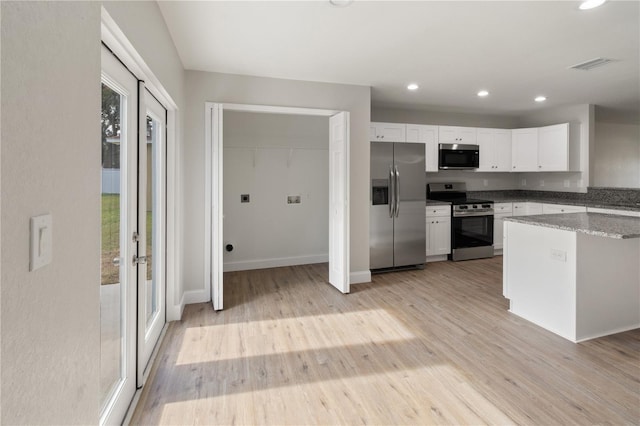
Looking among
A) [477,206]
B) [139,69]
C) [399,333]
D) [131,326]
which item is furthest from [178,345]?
[477,206]

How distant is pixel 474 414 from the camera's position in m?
1.90

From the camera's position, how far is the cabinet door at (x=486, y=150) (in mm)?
5992

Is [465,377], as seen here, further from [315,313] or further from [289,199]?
[289,199]

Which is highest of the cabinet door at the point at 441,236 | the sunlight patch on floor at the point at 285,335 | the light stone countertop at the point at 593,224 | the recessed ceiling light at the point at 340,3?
the recessed ceiling light at the point at 340,3

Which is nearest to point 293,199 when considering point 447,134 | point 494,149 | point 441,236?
point 441,236

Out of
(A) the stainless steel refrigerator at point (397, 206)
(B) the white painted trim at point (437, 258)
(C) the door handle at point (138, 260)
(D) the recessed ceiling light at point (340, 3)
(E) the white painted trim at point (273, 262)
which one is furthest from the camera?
(B) the white painted trim at point (437, 258)

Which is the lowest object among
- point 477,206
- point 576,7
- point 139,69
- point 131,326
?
point 131,326

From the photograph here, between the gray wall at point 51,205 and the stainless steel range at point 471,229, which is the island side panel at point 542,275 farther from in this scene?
the gray wall at point 51,205

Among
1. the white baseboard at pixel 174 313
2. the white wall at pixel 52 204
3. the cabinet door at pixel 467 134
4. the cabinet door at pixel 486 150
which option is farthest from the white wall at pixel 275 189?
the white wall at pixel 52 204

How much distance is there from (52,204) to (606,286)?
148 inches

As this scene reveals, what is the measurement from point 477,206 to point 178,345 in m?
4.91

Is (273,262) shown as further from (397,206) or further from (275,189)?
(397,206)

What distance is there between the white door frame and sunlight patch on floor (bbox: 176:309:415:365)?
0.56 metres

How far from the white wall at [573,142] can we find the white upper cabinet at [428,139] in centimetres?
214
